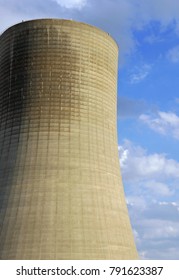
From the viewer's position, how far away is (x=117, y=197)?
17.6 m

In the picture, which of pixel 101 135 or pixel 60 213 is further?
pixel 101 135

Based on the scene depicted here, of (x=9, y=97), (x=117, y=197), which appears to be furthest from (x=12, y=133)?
(x=117, y=197)

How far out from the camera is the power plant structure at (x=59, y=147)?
1622 cm

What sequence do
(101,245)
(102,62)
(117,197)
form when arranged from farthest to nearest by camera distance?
(102,62), (117,197), (101,245)

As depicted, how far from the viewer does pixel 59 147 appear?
56.2ft

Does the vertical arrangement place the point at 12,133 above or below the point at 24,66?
below

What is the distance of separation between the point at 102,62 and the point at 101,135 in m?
2.77

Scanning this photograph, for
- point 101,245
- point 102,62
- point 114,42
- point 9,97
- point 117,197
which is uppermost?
point 114,42

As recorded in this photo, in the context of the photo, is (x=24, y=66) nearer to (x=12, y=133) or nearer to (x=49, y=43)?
(x=49, y=43)

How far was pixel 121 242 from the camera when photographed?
55.6ft

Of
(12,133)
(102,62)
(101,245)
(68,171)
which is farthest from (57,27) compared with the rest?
(101,245)

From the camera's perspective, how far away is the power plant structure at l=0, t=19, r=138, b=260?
16.2m

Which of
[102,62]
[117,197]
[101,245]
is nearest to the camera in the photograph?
[101,245]

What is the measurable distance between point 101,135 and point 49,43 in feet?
12.0
